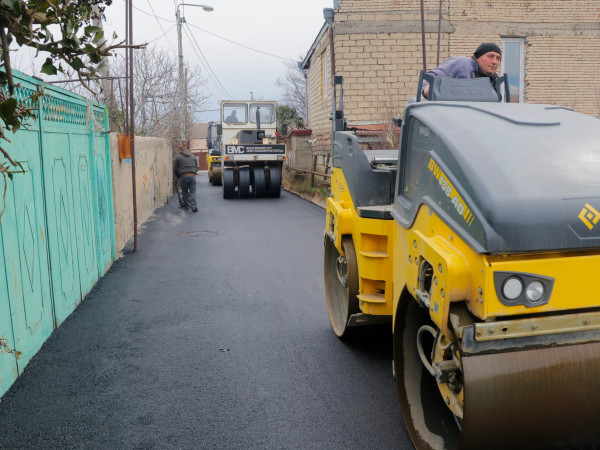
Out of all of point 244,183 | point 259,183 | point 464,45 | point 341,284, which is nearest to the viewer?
point 341,284

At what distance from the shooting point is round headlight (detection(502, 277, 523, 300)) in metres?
2.46

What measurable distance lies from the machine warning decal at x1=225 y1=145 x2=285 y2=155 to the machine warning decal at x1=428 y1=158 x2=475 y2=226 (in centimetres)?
1627

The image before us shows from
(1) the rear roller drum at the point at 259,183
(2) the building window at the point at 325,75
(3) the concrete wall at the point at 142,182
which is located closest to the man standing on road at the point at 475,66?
(3) the concrete wall at the point at 142,182

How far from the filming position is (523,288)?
2.48 meters

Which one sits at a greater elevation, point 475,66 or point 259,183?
point 475,66

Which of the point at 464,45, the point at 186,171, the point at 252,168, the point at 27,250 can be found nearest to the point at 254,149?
the point at 252,168

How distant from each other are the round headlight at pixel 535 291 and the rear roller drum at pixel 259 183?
17.2m

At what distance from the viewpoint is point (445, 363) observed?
2734mm

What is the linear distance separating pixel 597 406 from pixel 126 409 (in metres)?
2.90

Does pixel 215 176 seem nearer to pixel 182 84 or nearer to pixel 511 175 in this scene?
pixel 182 84

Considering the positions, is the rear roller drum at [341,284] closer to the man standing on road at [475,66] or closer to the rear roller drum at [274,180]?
the man standing on road at [475,66]

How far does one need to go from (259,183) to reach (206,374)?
15.1m

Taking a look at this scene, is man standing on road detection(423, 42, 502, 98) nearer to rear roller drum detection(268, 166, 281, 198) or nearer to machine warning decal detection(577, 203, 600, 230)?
machine warning decal detection(577, 203, 600, 230)

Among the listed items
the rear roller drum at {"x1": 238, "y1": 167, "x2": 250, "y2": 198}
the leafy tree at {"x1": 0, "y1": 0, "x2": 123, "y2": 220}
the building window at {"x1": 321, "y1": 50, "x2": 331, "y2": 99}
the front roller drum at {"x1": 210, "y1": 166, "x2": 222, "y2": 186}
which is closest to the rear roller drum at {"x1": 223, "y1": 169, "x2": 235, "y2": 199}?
the rear roller drum at {"x1": 238, "y1": 167, "x2": 250, "y2": 198}
